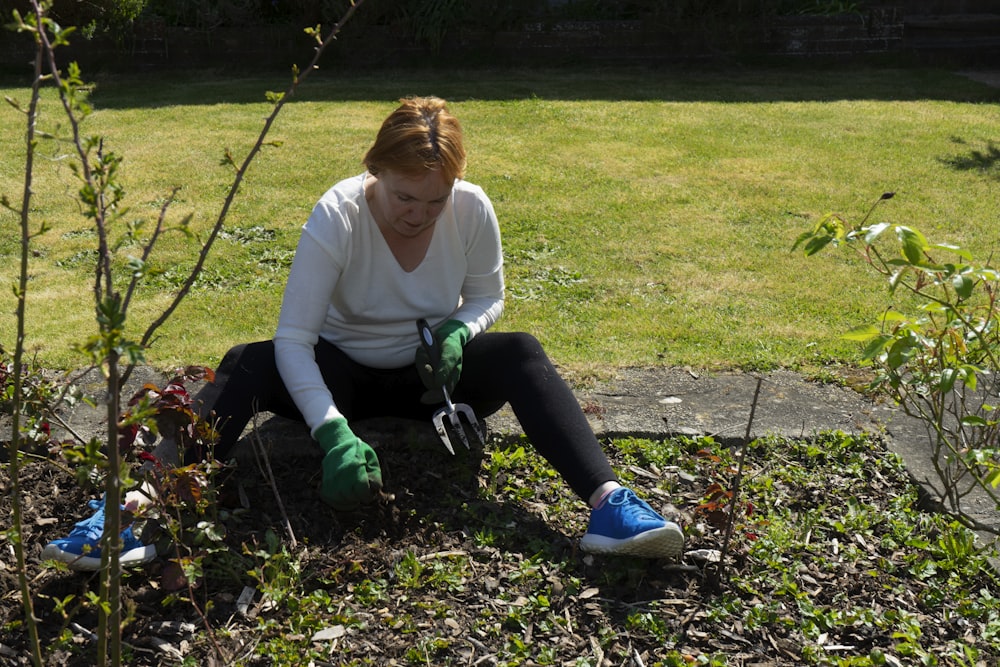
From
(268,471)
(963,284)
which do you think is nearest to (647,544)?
(963,284)

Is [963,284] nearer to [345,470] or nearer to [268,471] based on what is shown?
[345,470]

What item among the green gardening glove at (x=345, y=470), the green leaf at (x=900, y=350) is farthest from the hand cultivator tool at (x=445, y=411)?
the green leaf at (x=900, y=350)

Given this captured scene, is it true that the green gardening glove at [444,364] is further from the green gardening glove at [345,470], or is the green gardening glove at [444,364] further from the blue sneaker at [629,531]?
the blue sneaker at [629,531]

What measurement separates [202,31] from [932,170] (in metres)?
6.14

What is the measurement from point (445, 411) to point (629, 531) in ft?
2.05

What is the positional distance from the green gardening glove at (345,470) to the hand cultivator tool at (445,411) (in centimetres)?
26

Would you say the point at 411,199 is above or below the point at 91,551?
above

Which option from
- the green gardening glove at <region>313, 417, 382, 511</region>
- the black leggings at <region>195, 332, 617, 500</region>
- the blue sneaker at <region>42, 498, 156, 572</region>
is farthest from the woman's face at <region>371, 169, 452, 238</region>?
the blue sneaker at <region>42, 498, 156, 572</region>

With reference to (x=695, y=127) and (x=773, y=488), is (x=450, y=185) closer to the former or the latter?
(x=773, y=488)

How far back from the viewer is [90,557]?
7.86 ft

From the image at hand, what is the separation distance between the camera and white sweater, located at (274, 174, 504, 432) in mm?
2746

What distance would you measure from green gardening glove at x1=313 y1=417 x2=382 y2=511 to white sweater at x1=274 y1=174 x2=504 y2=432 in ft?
0.22

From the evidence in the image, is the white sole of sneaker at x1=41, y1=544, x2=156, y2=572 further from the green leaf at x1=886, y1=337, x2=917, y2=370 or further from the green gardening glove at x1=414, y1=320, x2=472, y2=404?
the green leaf at x1=886, y1=337, x2=917, y2=370

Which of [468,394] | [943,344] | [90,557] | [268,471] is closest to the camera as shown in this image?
[90,557]
